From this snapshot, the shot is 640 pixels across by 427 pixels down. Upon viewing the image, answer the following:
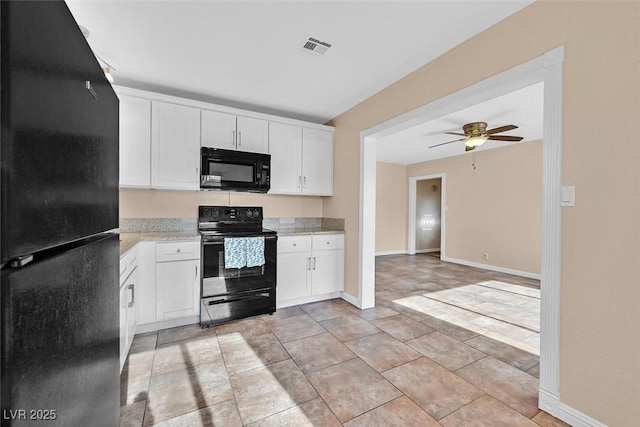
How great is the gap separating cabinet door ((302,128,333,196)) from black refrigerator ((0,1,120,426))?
9.80 feet

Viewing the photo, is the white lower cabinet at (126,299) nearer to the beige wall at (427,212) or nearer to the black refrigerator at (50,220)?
the black refrigerator at (50,220)

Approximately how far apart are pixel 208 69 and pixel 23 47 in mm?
2600

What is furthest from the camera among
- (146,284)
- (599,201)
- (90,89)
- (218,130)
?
(218,130)

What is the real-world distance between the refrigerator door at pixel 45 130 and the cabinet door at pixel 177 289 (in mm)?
2219

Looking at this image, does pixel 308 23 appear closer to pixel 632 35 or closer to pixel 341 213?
pixel 632 35

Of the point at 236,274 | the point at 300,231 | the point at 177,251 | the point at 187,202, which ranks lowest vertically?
the point at 236,274

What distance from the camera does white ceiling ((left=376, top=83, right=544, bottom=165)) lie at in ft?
10.7

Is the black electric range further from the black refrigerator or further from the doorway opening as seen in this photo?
the doorway opening

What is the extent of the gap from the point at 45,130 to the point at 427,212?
8537 mm

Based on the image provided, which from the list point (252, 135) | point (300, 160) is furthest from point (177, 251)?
point (300, 160)

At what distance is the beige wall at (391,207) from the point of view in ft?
23.5

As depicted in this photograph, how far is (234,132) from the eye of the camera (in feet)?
10.6

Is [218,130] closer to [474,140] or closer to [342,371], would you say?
[342,371]

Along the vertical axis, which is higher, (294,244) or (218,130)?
(218,130)
